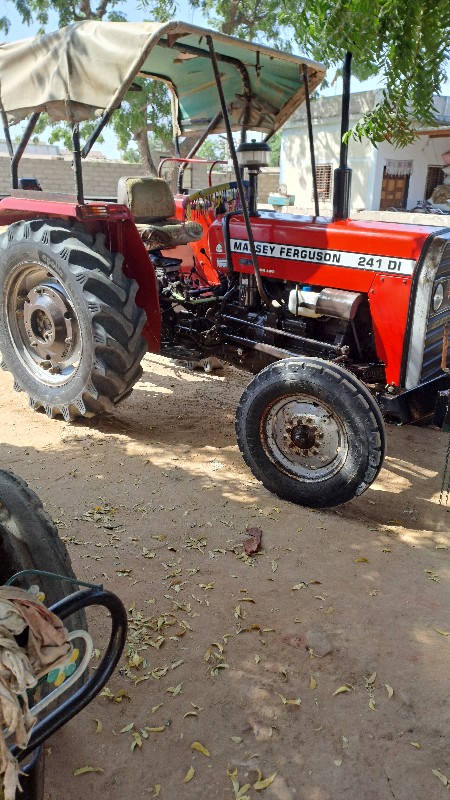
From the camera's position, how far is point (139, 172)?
18.6m

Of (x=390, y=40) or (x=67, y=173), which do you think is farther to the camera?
(x=67, y=173)

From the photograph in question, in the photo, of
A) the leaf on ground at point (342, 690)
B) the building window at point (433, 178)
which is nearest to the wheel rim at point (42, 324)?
the leaf on ground at point (342, 690)

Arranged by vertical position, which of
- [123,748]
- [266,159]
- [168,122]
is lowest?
[123,748]

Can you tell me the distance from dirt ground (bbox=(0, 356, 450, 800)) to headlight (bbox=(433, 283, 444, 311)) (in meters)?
1.16

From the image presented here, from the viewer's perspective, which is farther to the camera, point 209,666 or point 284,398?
point 284,398

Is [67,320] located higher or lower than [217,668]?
higher

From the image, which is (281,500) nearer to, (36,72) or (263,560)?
(263,560)

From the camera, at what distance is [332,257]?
13.1ft

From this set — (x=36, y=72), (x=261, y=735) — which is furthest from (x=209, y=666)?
(x=36, y=72)

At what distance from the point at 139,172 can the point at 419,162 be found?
27.7 feet

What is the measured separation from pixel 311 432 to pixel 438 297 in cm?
115

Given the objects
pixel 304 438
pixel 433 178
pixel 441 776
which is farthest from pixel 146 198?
pixel 433 178

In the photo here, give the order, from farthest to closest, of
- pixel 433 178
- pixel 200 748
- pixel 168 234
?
pixel 433 178
pixel 168 234
pixel 200 748

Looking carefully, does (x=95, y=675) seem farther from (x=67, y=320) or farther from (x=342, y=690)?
(x=67, y=320)
